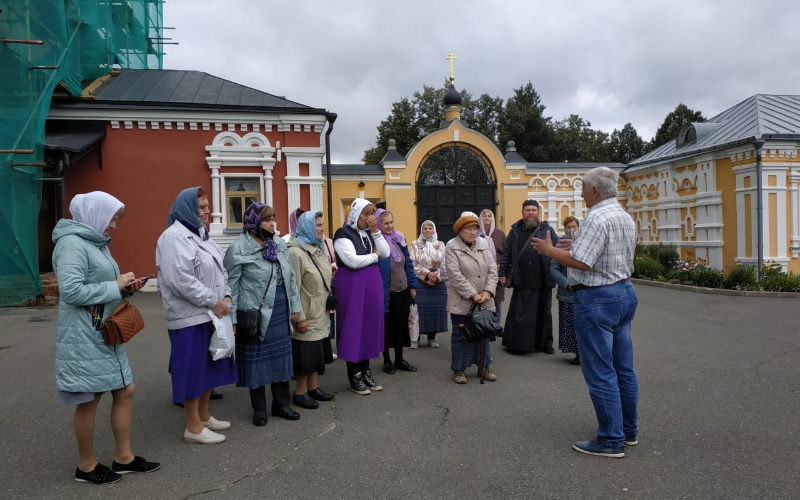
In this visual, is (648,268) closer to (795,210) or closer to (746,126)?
(795,210)

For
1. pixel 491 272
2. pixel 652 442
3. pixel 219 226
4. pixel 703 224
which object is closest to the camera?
pixel 652 442

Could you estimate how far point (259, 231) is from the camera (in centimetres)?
440

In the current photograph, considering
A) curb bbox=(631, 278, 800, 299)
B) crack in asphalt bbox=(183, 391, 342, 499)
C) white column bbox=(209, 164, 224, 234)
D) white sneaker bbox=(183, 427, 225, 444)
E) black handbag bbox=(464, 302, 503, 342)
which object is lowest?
crack in asphalt bbox=(183, 391, 342, 499)

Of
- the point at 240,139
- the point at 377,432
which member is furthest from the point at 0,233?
the point at 377,432

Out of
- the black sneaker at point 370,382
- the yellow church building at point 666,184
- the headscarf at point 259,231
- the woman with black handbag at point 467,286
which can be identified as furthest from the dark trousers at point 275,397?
the yellow church building at point 666,184

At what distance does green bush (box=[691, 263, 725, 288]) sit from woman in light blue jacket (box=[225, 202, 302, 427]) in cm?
1239

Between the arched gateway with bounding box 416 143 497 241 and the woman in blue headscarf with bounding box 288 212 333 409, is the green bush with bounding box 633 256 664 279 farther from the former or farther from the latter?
the woman in blue headscarf with bounding box 288 212 333 409

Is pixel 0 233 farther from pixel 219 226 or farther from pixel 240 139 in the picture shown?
pixel 240 139

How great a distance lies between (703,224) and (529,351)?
11658 mm

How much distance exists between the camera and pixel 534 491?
10.6ft

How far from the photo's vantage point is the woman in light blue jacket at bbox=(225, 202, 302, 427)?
14.1ft

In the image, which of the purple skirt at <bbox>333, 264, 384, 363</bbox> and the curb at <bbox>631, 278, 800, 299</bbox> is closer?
the purple skirt at <bbox>333, 264, 384, 363</bbox>

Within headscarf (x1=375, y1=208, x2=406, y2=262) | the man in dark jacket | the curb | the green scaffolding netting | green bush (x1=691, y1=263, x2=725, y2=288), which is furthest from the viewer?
green bush (x1=691, y1=263, x2=725, y2=288)

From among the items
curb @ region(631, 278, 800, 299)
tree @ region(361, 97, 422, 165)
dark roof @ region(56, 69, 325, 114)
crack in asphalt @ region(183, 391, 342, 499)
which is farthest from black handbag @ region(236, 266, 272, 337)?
tree @ region(361, 97, 422, 165)
